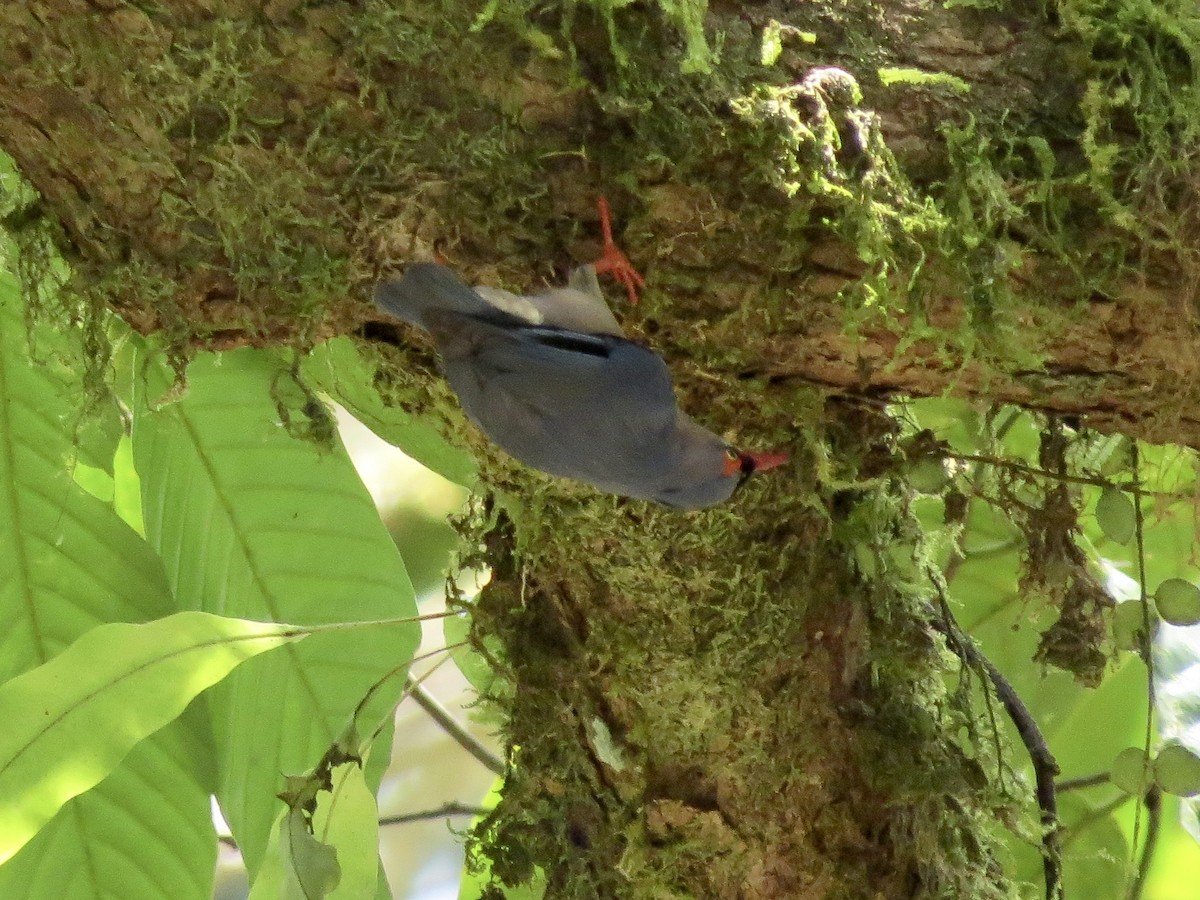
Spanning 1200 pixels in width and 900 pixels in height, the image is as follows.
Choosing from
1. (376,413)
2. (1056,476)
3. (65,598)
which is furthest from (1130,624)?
(65,598)

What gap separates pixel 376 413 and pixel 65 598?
0.64 m

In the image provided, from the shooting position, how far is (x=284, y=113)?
1457 millimetres

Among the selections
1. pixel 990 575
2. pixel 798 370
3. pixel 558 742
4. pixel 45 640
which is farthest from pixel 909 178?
pixel 45 640

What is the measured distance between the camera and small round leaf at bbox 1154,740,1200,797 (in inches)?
65.0

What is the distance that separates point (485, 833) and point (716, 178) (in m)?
1.20

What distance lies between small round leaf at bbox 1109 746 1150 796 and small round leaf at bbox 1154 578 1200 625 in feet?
0.72

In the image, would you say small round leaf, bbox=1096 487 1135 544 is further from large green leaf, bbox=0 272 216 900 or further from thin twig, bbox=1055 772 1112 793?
large green leaf, bbox=0 272 216 900

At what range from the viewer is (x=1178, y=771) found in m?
1.66

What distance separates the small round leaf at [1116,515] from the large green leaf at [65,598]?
1626 mm

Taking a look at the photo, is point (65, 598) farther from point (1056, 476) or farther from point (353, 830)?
point (1056, 476)

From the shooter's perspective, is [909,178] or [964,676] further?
[964,676]

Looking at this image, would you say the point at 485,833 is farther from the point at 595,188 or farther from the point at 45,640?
the point at 595,188

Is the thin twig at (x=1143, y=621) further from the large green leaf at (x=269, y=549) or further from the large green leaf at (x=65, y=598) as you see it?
the large green leaf at (x=65, y=598)

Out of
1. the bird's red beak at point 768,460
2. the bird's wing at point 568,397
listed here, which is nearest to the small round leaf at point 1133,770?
the bird's red beak at point 768,460
